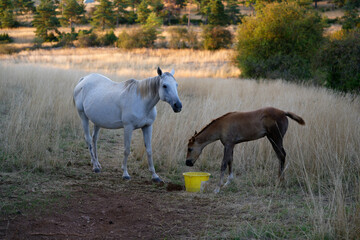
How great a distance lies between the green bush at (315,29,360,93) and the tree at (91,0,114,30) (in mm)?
45670

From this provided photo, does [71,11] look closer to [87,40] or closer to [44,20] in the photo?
[44,20]

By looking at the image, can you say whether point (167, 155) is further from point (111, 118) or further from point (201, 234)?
point (201, 234)

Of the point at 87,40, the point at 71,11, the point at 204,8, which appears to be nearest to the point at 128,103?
the point at 87,40

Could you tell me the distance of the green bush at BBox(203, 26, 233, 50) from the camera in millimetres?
39625

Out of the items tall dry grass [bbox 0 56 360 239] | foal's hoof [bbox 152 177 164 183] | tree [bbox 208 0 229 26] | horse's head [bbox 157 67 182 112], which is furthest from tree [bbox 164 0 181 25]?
foal's hoof [bbox 152 177 164 183]

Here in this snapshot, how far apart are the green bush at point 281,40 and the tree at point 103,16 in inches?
1521

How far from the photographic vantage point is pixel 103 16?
179 ft

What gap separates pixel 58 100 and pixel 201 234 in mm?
7306

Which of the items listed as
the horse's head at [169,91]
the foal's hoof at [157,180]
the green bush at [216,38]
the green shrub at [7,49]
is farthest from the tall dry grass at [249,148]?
the green bush at [216,38]

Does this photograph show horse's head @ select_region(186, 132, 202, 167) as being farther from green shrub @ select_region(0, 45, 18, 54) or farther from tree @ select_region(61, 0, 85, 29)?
tree @ select_region(61, 0, 85, 29)

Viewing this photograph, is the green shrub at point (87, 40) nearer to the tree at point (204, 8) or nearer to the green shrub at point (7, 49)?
the green shrub at point (7, 49)

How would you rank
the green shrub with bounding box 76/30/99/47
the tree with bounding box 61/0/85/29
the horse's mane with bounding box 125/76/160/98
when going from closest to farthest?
the horse's mane with bounding box 125/76/160/98 → the green shrub with bounding box 76/30/99/47 → the tree with bounding box 61/0/85/29

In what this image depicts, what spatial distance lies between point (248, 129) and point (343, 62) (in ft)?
33.2

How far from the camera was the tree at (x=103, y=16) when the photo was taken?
54.6 m
